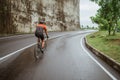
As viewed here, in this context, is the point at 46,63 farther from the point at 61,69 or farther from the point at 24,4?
the point at 24,4

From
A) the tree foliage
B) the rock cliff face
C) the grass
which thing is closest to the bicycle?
the grass

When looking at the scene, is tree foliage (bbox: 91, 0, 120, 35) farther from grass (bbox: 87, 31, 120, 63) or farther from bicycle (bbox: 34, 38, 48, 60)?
bicycle (bbox: 34, 38, 48, 60)

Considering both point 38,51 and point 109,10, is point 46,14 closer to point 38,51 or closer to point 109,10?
point 109,10

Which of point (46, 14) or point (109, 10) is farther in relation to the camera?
point (46, 14)

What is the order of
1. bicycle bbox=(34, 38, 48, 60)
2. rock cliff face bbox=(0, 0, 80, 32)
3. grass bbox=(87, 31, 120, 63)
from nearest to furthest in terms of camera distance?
1. bicycle bbox=(34, 38, 48, 60)
2. grass bbox=(87, 31, 120, 63)
3. rock cliff face bbox=(0, 0, 80, 32)

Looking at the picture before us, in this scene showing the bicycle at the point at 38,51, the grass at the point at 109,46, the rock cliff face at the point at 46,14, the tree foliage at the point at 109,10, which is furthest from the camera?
the rock cliff face at the point at 46,14

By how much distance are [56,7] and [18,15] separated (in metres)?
18.9

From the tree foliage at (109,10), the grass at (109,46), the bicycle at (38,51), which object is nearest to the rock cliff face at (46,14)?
the tree foliage at (109,10)

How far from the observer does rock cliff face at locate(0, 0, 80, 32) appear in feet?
116

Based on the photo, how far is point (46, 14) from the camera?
157 ft

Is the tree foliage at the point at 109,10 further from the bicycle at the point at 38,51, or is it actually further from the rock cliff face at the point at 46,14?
the rock cliff face at the point at 46,14

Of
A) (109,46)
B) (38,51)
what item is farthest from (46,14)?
(38,51)

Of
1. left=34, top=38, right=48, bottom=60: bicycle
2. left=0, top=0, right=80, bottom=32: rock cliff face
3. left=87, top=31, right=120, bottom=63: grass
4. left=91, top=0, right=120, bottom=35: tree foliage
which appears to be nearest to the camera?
left=34, top=38, right=48, bottom=60: bicycle

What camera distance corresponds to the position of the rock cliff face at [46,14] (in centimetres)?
3544
